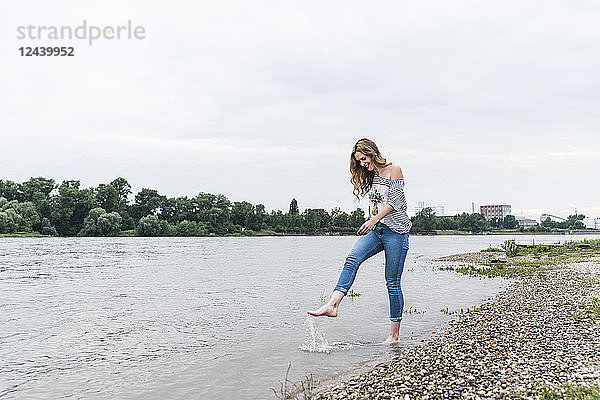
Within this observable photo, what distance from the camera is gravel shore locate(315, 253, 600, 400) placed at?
6379 mm

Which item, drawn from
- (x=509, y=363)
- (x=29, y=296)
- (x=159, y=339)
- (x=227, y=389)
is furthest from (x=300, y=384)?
(x=29, y=296)

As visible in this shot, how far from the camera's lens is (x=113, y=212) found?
140 m

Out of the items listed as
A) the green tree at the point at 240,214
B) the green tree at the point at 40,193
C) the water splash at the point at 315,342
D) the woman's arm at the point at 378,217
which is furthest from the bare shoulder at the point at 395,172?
the green tree at the point at 240,214

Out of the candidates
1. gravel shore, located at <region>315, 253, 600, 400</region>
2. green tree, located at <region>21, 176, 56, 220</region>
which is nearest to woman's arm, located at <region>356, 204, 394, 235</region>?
gravel shore, located at <region>315, 253, 600, 400</region>

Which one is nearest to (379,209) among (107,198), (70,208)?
(70,208)

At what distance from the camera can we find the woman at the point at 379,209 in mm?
8602

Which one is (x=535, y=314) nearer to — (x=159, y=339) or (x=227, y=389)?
(x=227, y=389)

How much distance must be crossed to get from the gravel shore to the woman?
175 centimetres

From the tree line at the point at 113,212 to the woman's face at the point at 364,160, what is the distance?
124917 millimetres

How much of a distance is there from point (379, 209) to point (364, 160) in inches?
36.2

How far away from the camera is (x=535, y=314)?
12.4 metres

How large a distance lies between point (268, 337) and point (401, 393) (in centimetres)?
613

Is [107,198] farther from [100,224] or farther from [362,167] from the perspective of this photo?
[362,167]

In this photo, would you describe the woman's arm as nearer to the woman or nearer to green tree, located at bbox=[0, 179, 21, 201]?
the woman
